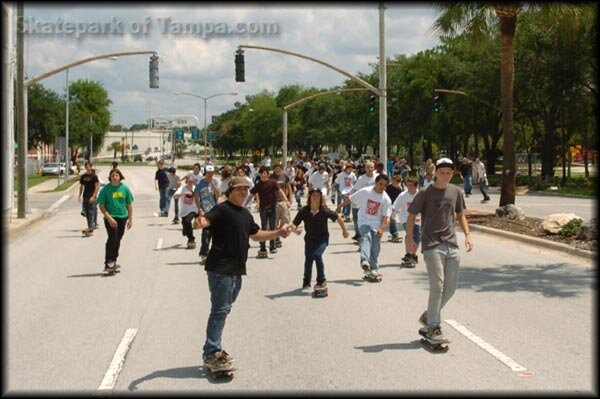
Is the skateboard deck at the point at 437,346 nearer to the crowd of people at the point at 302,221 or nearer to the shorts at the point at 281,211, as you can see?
the crowd of people at the point at 302,221

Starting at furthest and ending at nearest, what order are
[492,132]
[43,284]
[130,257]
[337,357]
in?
[492,132] → [130,257] → [43,284] → [337,357]

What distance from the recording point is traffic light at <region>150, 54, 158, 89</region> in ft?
87.1

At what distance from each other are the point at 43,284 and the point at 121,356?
4.96m

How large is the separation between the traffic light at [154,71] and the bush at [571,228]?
594 inches

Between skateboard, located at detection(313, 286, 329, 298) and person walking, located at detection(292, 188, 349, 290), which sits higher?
person walking, located at detection(292, 188, 349, 290)

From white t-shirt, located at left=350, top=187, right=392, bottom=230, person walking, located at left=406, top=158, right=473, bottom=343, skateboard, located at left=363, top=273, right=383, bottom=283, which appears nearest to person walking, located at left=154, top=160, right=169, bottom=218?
white t-shirt, located at left=350, top=187, right=392, bottom=230

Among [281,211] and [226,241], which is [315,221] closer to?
[226,241]

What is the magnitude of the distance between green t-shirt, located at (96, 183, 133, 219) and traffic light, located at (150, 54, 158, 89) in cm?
1424

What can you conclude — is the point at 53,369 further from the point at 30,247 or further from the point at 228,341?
the point at 30,247

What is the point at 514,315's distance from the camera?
9336 mm

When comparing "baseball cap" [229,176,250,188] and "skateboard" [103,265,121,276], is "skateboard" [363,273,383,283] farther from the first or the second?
"baseball cap" [229,176,250,188]

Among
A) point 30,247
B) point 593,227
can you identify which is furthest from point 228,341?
point 30,247

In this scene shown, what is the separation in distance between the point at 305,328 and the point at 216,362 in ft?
6.92

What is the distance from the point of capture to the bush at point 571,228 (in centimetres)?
1664
